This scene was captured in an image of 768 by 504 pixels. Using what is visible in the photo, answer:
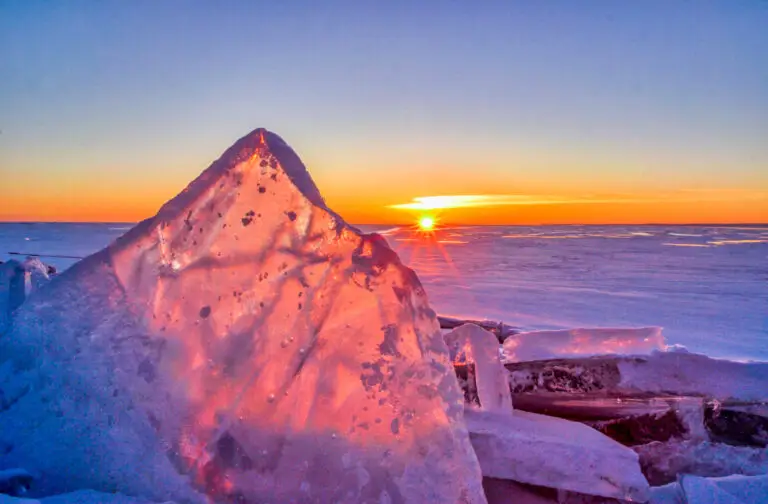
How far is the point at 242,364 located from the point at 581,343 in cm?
142

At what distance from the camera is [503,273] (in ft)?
32.3

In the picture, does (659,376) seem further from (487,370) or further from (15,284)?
(15,284)

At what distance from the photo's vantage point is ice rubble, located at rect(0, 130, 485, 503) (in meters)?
1.27

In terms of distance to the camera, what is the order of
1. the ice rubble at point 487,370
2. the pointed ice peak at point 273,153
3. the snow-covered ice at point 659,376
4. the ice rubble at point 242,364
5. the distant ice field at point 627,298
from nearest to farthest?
1. the ice rubble at point 242,364
2. the pointed ice peak at point 273,153
3. the ice rubble at point 487,370
4. the snow-covered ice at point 659,376
5. the distant ice field at point 627,298

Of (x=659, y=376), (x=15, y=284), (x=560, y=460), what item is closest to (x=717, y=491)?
(x=560, y=460)

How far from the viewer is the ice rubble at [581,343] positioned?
6.57 ft

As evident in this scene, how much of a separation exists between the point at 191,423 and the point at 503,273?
29.5 feet

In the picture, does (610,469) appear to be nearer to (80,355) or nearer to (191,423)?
(191,423)

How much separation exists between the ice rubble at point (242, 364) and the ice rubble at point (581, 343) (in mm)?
800

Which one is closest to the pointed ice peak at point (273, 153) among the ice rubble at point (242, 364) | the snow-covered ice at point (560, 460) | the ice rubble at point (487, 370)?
the ice rubble at point (242, 364)

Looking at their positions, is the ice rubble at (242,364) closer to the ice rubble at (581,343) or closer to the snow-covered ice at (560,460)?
the snow-covered ice at (560,460)

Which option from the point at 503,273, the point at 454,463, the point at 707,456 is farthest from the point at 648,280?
the point at 454,463

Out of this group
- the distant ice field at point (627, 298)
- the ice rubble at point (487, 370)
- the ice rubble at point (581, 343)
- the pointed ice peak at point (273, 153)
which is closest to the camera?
the pointed ice peak at point (273, 153)

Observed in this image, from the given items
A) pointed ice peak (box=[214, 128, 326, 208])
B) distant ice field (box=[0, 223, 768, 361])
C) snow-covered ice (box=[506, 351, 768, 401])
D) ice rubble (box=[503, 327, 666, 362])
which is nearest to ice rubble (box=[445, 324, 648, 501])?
snow-covered ice (box=[506, 351, 768, 401])
